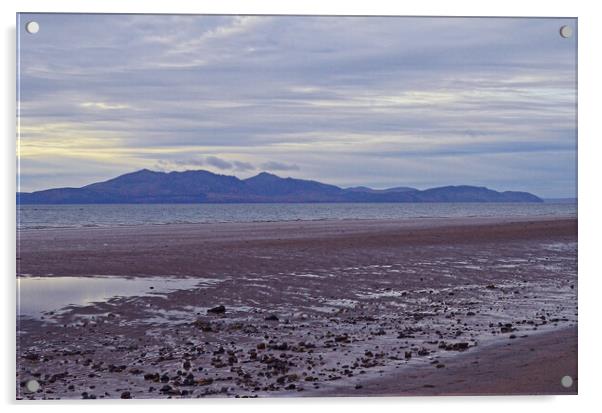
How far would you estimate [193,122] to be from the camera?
7.23 meters

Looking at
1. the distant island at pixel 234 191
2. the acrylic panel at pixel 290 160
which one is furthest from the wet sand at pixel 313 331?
the distant island at pixel 234 191

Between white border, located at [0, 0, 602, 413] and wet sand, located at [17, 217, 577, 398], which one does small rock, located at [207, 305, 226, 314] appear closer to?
wet sand, located at [17, 217, 577, 398]

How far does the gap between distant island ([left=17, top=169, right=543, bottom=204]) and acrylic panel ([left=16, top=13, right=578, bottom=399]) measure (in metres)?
0.02

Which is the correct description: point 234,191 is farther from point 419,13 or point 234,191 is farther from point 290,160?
point 419,13

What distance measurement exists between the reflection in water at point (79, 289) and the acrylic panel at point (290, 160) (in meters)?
0.05

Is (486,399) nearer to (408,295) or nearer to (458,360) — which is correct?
(458,360)

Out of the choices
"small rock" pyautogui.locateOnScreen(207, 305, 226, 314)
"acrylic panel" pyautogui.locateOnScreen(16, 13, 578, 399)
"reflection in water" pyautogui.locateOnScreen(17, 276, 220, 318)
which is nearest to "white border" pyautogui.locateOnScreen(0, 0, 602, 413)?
"acrylic panel" pyautogui.locateOnScreen(16, 13, 578, 399)

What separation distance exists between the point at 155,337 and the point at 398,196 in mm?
2869

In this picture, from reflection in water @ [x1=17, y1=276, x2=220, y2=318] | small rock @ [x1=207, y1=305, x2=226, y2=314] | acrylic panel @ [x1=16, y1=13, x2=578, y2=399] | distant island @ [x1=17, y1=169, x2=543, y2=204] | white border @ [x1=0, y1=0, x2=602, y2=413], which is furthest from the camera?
small rock @ [x1=207, y1=305, x2=226, y2=314]

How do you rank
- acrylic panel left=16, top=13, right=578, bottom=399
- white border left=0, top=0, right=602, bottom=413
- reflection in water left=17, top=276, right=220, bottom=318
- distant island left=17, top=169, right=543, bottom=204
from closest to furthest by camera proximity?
white border left=0, top=0, right=602, bottom=413 < acrylic panel left=16, top=13, right=578, bottom=399 < reflection in water left=17, top=276, right=220, bottom=318 < distant island left=17, top=169, right=543, bottom=204

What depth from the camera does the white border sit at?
250 inches

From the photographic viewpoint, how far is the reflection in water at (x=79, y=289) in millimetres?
6855

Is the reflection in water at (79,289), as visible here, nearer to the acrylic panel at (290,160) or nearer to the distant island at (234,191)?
the acrylic panel at (290,160)

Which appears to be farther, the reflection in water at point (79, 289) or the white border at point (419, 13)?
the reflection in water at point (79, 289)
